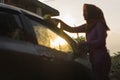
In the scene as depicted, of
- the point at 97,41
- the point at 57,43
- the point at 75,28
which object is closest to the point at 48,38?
the point at 57,43

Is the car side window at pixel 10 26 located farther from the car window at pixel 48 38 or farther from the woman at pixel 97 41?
the woman at pixel 97 41

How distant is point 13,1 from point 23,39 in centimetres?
1759

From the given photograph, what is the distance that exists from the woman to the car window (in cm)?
30

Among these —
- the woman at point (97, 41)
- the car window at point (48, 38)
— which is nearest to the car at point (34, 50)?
the car window at point (48, 38)

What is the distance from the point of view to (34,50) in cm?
562

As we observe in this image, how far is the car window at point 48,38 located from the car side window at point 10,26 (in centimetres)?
28

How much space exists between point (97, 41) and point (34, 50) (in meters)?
1.12

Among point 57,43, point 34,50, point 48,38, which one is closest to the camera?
point 34,50

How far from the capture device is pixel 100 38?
6.45m

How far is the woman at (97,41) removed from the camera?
21.3 feet

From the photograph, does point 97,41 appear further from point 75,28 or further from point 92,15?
point 75,28

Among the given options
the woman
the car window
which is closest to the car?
the car window

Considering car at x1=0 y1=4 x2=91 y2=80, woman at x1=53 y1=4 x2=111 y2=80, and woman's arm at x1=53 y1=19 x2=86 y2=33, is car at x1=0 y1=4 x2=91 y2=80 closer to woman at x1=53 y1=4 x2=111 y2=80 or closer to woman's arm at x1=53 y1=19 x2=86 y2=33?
woman at x1=53 y1=4 x2=111 y2=80

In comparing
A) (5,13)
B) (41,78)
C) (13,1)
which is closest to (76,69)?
(41,78)
